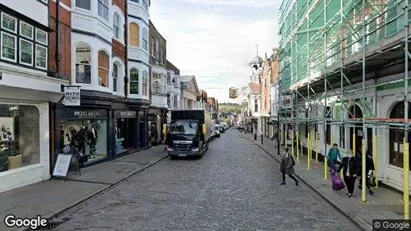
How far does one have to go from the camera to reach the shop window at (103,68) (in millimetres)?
18594

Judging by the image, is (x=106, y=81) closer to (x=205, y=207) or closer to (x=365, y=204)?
(x=205, y=207)

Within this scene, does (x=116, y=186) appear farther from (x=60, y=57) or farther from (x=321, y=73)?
(x=321, y=73)

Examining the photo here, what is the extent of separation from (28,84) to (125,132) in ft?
44.1

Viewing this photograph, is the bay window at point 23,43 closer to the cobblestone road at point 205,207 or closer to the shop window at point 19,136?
the shop window at point 19,136

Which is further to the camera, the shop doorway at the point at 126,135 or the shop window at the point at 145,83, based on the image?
the shop window at the point at 145,83

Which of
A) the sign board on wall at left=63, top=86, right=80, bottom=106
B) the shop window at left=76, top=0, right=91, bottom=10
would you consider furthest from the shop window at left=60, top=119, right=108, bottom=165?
the shop window at left=76, top=0, right=91, bottom=10

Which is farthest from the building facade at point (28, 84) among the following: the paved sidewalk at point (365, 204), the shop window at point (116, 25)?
the paved sidewalk at point (365, 204)

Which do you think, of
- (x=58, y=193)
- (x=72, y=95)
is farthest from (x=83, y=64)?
(x=58, y=193)

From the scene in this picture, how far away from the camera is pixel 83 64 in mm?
17234

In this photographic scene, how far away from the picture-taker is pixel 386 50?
9523 millimetres

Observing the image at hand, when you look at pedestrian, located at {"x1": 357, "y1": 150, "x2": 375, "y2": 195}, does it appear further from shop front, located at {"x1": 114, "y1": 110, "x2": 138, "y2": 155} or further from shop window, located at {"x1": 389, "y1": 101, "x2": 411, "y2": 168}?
shop front, located at {"x1": 114, "y1": 110, "x2": 138, "y2": 155}

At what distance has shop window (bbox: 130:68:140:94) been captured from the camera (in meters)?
24.9

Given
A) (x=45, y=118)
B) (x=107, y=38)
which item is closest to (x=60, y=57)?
(x=45, y=118)

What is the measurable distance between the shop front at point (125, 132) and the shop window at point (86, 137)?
1481 millimetres
